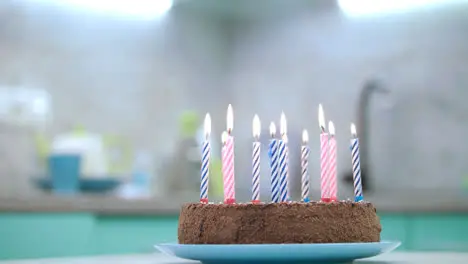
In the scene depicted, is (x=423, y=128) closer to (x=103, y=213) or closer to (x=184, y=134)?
(x=184, y=134)

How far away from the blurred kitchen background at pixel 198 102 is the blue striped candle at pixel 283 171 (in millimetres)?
1339

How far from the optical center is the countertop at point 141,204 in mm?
2107

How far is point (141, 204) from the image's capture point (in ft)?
7.27

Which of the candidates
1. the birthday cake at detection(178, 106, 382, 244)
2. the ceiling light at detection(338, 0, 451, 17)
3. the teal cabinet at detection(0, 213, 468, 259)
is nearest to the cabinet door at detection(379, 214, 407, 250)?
the teal cabinet at detection(0, 213, 468, 259)

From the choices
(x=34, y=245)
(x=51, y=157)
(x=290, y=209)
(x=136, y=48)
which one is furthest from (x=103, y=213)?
(x=290, y=209)

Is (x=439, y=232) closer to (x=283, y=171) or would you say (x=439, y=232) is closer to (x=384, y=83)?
(x=384, y=83)

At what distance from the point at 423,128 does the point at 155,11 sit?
1260 mm

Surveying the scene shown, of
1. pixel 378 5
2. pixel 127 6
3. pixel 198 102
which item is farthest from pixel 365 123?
pixel 127 6

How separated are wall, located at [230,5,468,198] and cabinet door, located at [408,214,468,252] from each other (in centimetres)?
39

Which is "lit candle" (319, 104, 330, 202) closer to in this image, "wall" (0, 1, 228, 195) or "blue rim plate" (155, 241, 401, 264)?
"blue rim plate" (155, 241, 401, 264)

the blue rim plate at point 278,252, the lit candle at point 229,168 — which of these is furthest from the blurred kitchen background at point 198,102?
the blue rim plate at point 278,252

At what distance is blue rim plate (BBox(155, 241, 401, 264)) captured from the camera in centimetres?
75

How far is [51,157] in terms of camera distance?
7.97 feet

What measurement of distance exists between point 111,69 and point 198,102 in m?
0.45
